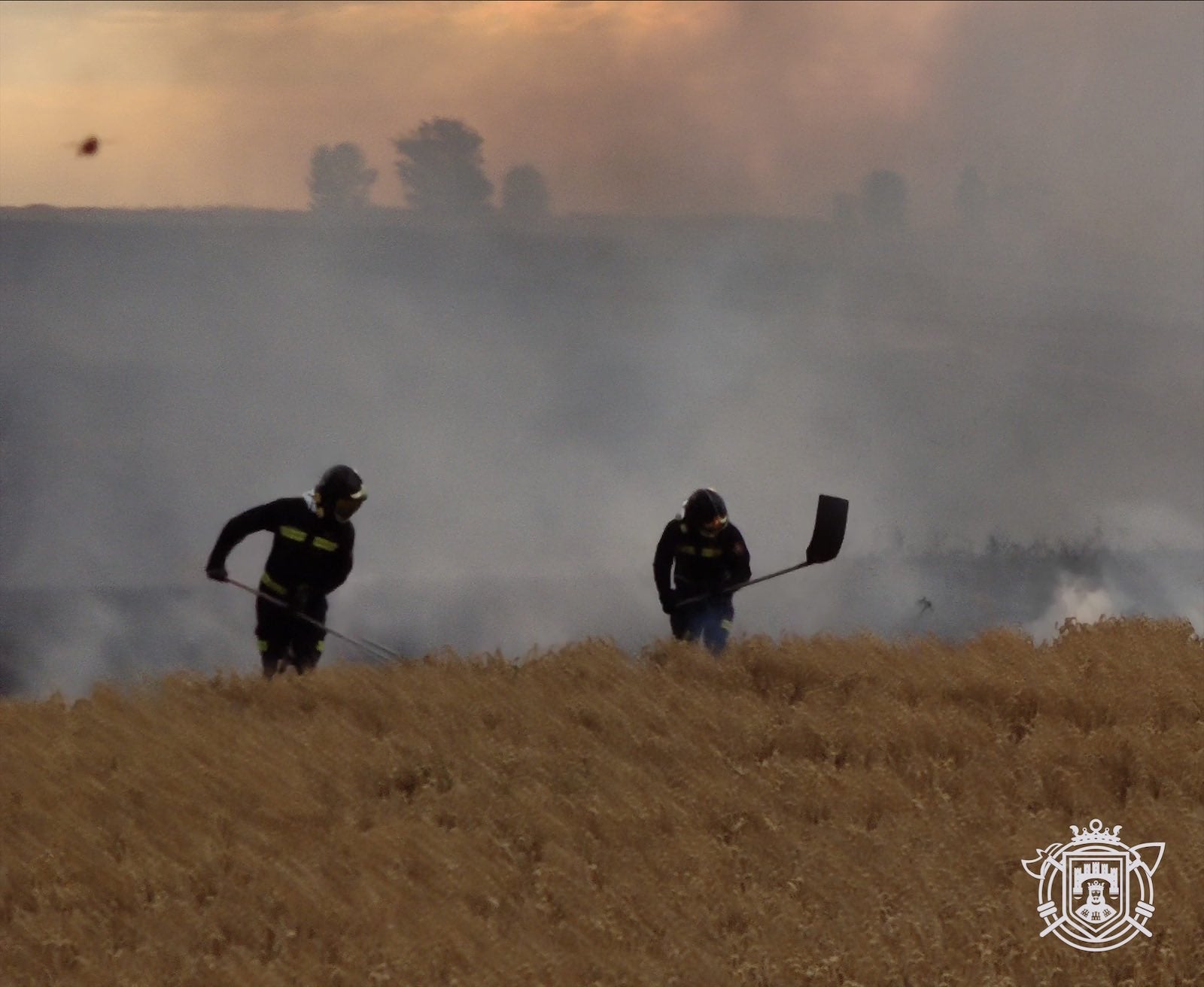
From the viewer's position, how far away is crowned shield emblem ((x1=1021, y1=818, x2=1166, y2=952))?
6758mm

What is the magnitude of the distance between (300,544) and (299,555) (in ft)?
0.24

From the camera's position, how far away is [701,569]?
11445 mm

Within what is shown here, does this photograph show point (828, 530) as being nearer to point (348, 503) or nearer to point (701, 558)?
point (701, 558)

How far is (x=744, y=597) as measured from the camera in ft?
108

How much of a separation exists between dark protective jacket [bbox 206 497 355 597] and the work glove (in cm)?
1

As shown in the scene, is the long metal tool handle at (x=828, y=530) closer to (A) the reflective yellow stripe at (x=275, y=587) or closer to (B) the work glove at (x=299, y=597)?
(B) the work glove at (x=299, y=597)

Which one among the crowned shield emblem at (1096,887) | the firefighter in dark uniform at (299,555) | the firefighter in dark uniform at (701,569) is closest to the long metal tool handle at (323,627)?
the firefighter in dark uniform at (299,555)

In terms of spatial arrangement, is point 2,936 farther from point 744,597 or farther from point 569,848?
point 744,597

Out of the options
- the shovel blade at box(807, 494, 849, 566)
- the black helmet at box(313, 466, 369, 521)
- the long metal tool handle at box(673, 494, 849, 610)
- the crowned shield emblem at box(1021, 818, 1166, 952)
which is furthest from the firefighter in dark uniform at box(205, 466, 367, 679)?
the crowned shield emblem at box(1021, 818, 1166, 952)

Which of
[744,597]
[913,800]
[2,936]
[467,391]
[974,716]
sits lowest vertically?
[2,936]

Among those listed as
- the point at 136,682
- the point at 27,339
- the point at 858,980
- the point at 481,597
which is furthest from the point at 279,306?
the point at 858,980

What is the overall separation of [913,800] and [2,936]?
13.1 ft

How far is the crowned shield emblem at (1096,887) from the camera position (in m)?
6.76

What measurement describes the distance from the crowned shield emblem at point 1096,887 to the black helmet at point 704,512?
3785 millimetres
